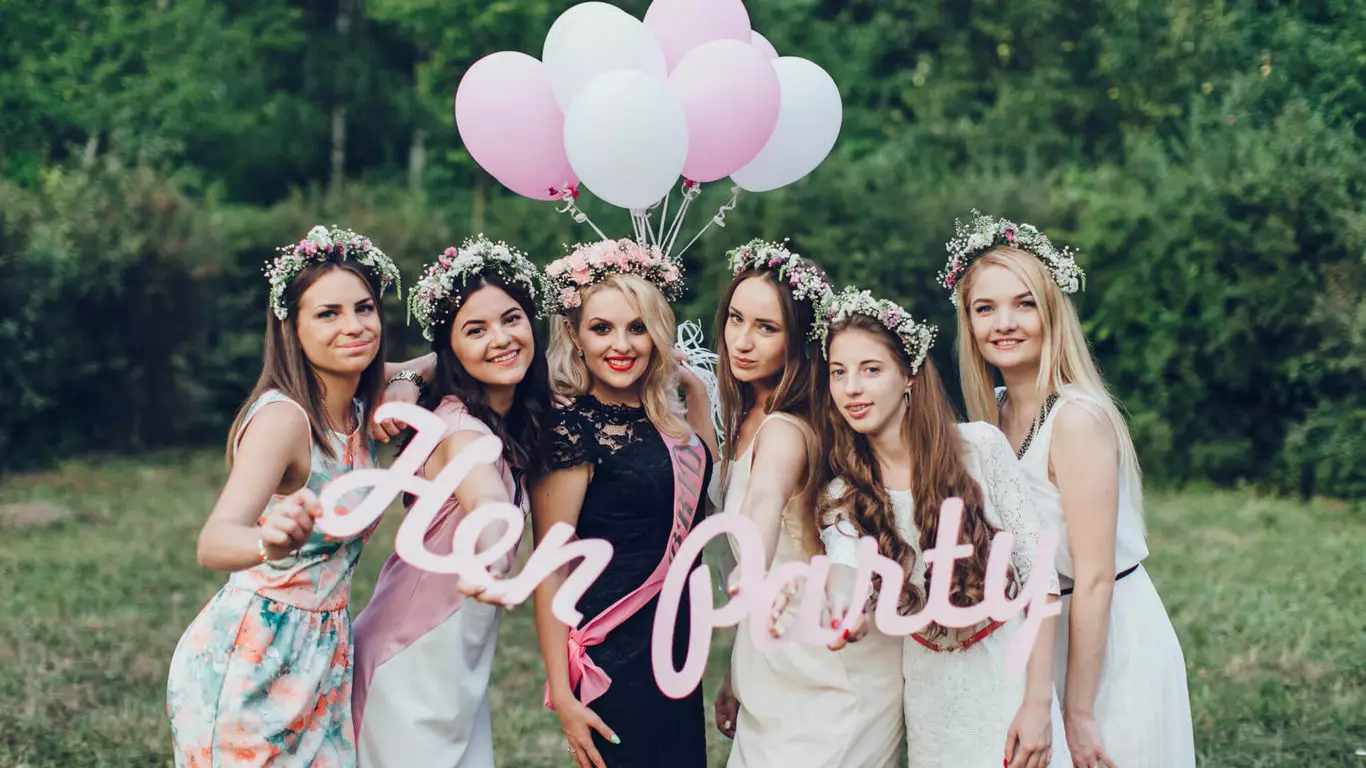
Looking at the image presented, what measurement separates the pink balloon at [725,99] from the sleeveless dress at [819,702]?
42.8 inches

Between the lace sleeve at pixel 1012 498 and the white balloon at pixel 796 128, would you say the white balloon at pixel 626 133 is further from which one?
the lace sleeve at pixel 1012 498

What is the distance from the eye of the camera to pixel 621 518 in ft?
12.0

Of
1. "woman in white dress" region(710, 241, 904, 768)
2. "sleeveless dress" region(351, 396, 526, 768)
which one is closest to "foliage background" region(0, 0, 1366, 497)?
"woman in white dress" region(710, 241, 904, 768)

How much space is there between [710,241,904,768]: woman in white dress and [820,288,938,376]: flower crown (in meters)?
0.24

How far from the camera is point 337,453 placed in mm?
3361

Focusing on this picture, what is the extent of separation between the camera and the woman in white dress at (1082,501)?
3373 millimetres

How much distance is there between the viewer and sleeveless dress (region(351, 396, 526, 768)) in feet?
11.3

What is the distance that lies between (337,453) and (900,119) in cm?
1961

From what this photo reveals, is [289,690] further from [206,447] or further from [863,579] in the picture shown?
[206,447]

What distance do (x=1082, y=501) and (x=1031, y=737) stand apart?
1.95 ft

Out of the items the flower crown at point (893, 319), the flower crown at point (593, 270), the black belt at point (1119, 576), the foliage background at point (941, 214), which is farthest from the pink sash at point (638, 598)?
the foliage background at point (941, 214)

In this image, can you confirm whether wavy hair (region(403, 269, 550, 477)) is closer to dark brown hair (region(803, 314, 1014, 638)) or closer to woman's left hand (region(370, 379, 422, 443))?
woman's left hand (region(370, 379, 422, 443))

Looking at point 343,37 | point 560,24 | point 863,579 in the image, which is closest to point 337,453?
point 863,579

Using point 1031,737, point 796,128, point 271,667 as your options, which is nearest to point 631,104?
point 796,128
